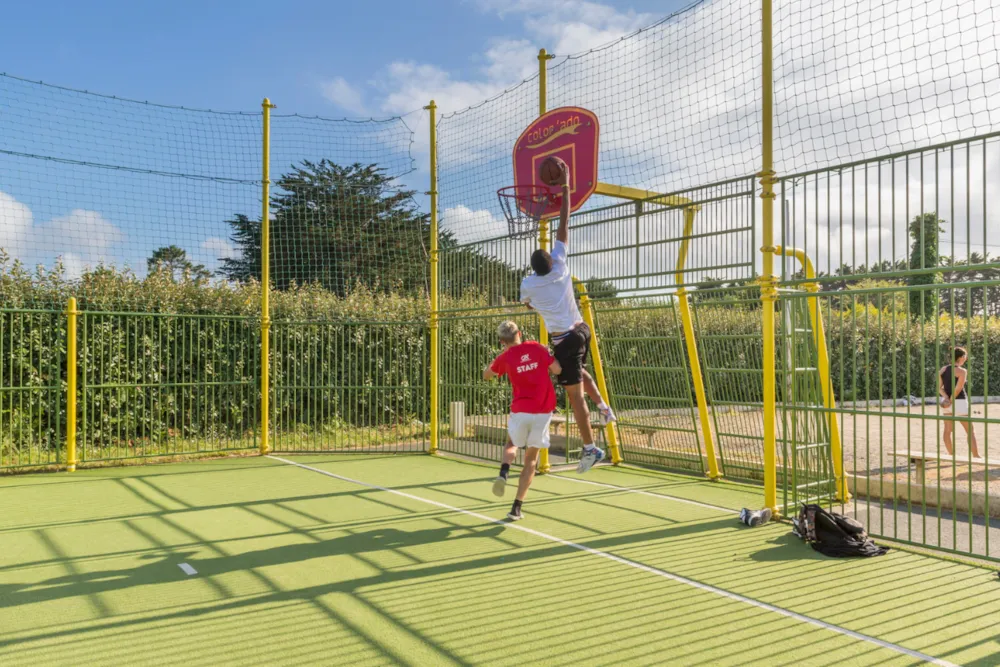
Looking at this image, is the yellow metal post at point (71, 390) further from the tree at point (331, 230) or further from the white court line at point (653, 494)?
the white court line at point (653, 494)

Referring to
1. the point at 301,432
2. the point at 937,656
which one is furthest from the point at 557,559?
the point at 301,432

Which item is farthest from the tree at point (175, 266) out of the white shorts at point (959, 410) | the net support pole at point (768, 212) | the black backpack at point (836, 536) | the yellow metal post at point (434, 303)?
the white shorts at point (959, 410)

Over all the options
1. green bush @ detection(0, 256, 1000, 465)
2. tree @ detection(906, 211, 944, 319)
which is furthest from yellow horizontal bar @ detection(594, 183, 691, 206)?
tree @ detection(906, 211, 944, 319)

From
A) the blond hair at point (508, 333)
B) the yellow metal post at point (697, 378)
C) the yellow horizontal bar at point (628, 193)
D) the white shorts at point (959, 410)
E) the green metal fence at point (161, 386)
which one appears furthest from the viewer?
the green metal fence at point (161, 386)

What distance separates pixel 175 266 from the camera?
13.0 metres

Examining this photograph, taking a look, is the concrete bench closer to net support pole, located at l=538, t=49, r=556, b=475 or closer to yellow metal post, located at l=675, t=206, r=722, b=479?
yellow metal post, located at l=675, t=206, r=722, b=479

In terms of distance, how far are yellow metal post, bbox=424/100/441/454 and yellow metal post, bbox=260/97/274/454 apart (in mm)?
2690

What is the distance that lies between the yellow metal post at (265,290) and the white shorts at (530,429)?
631cm

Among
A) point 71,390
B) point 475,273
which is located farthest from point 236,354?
point 475,273

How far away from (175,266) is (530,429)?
864 cm

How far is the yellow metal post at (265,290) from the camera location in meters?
12.1

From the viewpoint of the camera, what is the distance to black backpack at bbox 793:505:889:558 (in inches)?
231

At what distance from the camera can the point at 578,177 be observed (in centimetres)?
948

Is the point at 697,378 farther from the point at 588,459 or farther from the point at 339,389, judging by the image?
the point at 339,389
